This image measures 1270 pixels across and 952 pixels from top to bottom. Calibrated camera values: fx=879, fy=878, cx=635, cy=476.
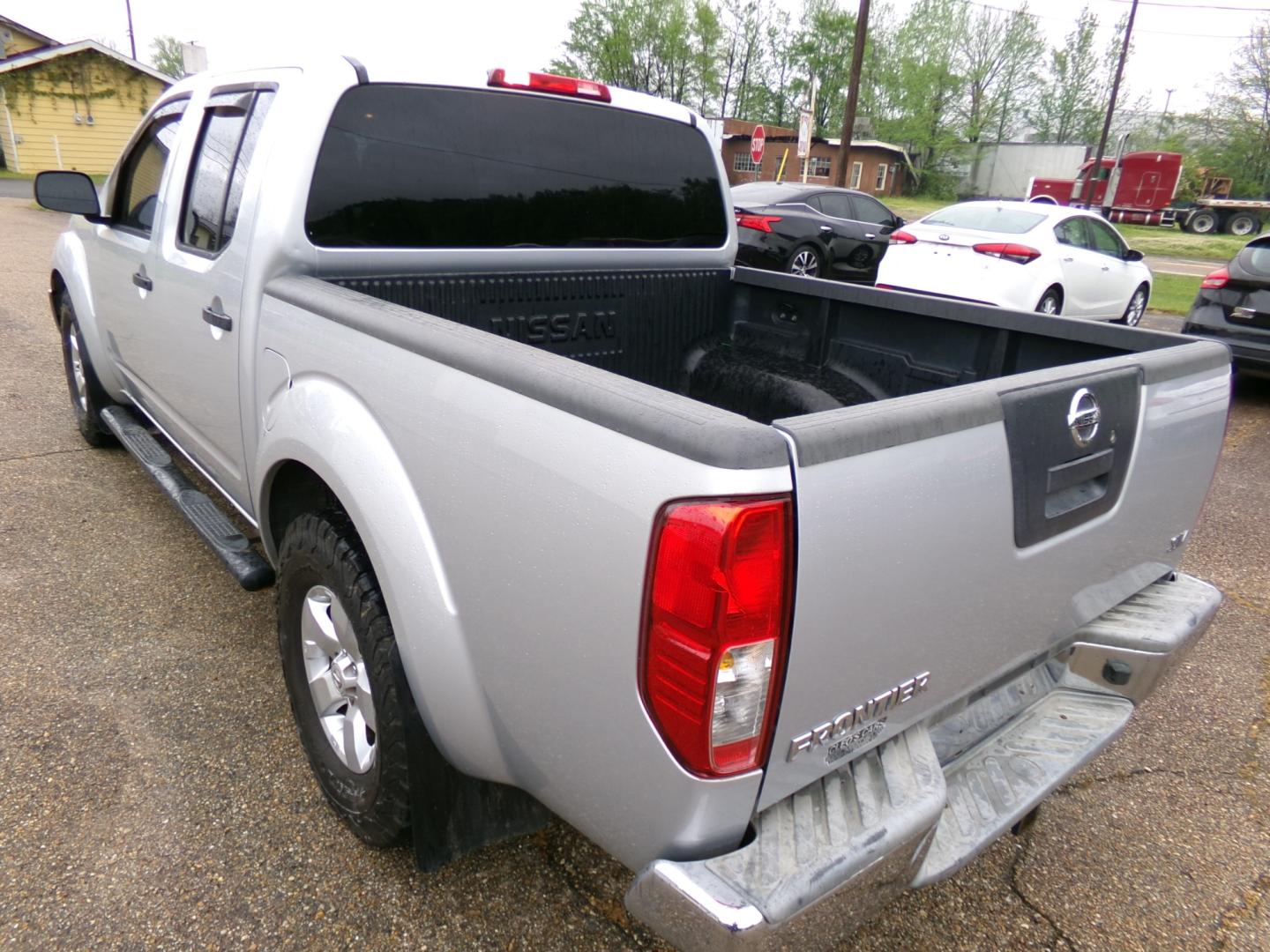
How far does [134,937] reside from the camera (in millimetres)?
2004

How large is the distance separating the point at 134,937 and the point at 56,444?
13.1ft

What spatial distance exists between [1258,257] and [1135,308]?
4209 mm

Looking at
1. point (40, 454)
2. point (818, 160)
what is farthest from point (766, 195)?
point (818, 160)

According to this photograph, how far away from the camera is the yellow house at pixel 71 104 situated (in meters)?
29.9

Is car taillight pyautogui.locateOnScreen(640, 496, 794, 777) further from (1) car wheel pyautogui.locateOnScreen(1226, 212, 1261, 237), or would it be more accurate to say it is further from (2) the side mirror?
(1) car wheel pyautogui.locateOnScreen(1226, 212, 1261, 237)

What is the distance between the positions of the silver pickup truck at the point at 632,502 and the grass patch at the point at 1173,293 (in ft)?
37.1

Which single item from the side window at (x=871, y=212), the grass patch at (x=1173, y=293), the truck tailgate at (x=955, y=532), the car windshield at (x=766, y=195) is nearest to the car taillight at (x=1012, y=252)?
the car windshield at (x=766, y=195)

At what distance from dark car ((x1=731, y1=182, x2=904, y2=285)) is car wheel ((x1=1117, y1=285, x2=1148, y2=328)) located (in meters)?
3.14

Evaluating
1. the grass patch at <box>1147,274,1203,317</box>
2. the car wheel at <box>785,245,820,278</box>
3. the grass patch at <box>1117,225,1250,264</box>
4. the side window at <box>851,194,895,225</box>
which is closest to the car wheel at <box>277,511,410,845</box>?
the car wheel at <box>785,245,820,278</box>

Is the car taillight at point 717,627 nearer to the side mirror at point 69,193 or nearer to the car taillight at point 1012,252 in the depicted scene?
the side mirror at point 69,193

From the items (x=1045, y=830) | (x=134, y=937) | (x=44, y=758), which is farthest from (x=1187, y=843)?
(x=44, y=758)

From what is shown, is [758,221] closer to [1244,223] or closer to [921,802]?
[921,802]

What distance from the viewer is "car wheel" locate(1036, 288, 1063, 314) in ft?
30.8

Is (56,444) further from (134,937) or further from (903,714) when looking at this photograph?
(903,714)
